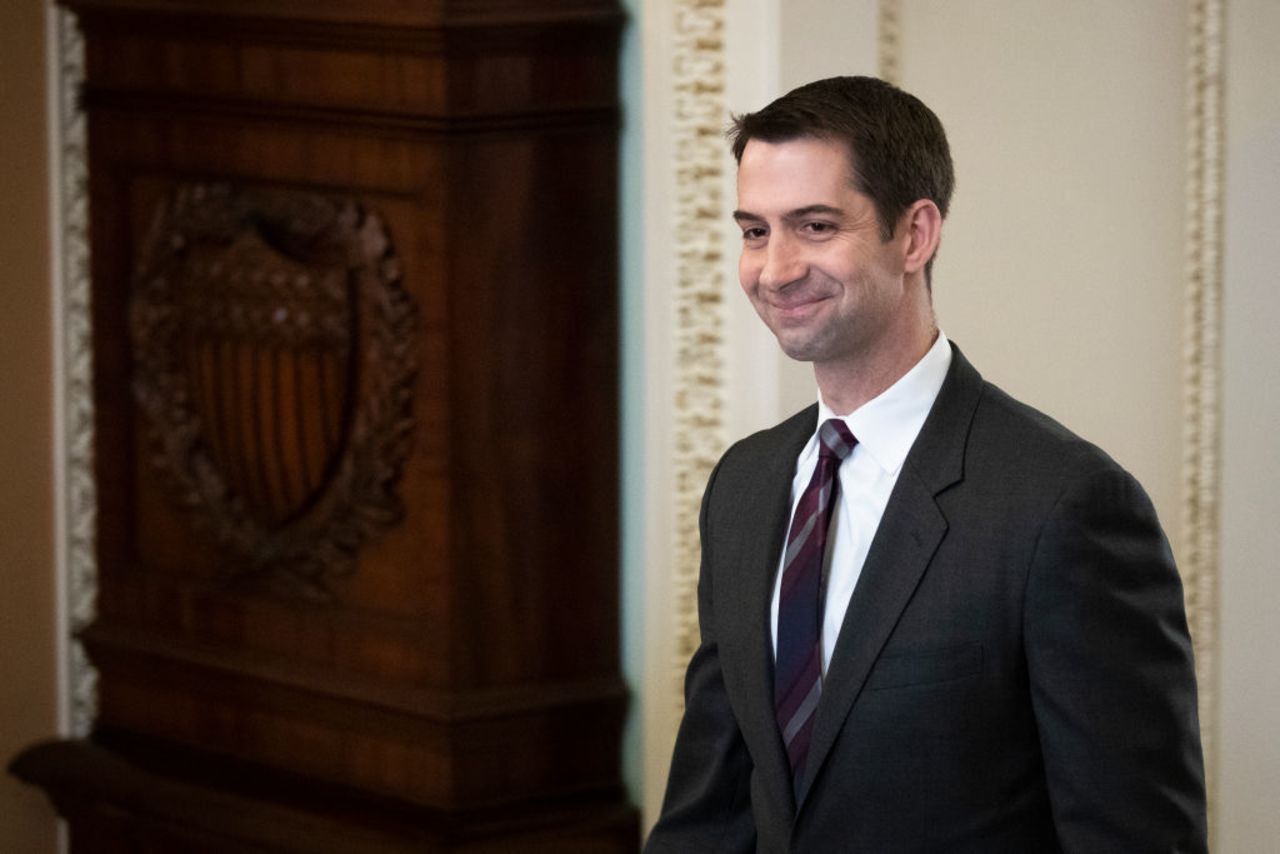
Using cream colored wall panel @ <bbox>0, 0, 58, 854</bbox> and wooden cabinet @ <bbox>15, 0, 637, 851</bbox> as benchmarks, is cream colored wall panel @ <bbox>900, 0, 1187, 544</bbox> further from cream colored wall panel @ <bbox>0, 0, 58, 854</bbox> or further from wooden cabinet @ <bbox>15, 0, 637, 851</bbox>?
cream colored wall panel @ <bbox>0, 0, 58, 854</bbox>

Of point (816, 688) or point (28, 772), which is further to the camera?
point (28, 772)

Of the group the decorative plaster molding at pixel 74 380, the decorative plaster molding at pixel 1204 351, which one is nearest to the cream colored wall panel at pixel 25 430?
the decorative plaster molding at pixel 74 380

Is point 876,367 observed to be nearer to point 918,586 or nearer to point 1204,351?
point 918,586

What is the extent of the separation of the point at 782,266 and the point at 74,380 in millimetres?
2739

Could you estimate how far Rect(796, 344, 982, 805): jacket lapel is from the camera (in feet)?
6.33

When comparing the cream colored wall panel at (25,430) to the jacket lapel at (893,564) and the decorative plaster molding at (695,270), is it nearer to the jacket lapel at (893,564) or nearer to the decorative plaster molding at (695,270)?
the decorative plaster molding at (695,270)

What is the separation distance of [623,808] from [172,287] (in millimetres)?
1414

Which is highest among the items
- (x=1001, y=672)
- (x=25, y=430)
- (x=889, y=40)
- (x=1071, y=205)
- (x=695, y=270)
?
(x=889, y=40)

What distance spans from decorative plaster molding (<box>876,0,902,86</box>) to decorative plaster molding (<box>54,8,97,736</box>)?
185cm

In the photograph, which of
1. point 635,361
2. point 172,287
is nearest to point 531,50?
point 635,361

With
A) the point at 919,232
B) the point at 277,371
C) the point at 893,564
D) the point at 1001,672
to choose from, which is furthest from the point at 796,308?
the point at 277,371

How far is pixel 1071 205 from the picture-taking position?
3.33 meters

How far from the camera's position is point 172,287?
4031 millimetres

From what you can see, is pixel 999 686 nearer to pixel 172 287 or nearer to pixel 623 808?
pixel 623 808
